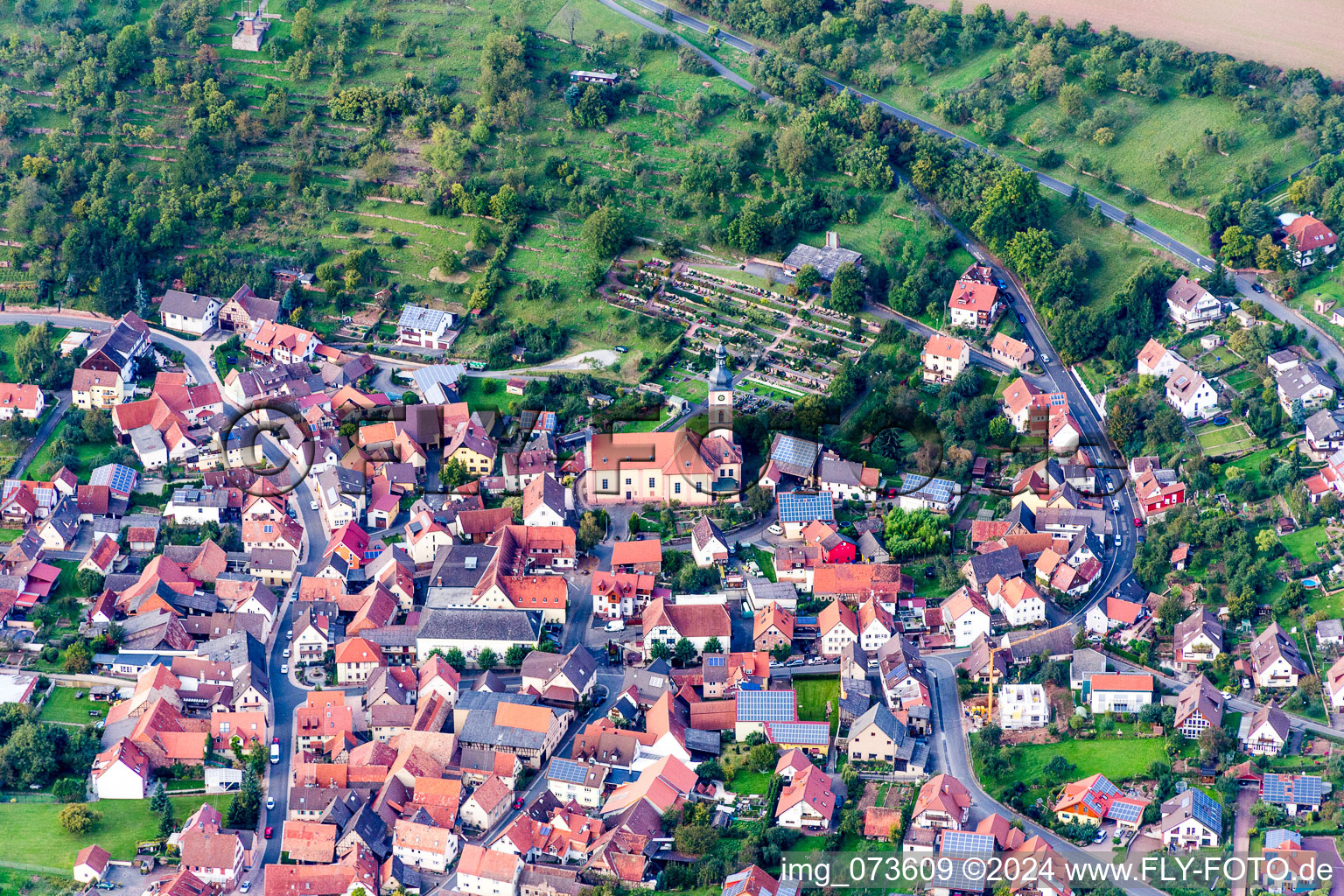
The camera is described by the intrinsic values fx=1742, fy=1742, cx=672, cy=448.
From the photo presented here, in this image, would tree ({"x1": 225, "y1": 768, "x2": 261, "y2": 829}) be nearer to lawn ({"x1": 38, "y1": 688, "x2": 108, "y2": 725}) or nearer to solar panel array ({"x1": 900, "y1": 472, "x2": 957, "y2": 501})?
lawn ({"x1": 38, "y1": 688, "x2": 108, "y2": 725})

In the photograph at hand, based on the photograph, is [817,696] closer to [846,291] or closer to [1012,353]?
[1012,353]

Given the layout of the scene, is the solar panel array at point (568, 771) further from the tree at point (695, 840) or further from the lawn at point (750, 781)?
the lawn at point (750, 781)

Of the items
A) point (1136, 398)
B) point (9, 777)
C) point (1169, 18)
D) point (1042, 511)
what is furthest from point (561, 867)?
point (1169, 18)

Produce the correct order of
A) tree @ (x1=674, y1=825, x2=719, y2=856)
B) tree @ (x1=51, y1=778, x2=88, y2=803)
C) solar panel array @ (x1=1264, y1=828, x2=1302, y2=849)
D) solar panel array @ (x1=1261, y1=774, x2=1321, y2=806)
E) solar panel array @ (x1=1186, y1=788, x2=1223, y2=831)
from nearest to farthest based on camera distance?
solar panel array @ (x1=1264, y1=828, x2=1302, y2=849) → solar panel array @ (x1=1186, y1=788, x2=1223, y2=831) → tree @ (x1=674, y1=825, x2=719, y2=856) → solar panel array @ (x1=1261, y1=774, x2=1321, y2=806) → tree @ (x1=51, y1=778, x2=88, y2=803)

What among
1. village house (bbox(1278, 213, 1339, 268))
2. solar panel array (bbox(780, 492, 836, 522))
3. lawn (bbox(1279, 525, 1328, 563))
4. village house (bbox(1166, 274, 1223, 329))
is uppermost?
village house (bbox(1278, 213, 1339, 268))

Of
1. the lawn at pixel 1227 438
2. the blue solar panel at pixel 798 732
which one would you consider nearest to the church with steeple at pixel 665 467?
the blue solar panel at pixel 798 732

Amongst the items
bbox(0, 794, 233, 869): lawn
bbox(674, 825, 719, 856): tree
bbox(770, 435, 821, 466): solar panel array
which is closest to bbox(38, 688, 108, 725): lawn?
bbox(0, 794, 233, 869): lawn

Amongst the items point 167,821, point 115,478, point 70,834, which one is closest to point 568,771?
point 167,821
